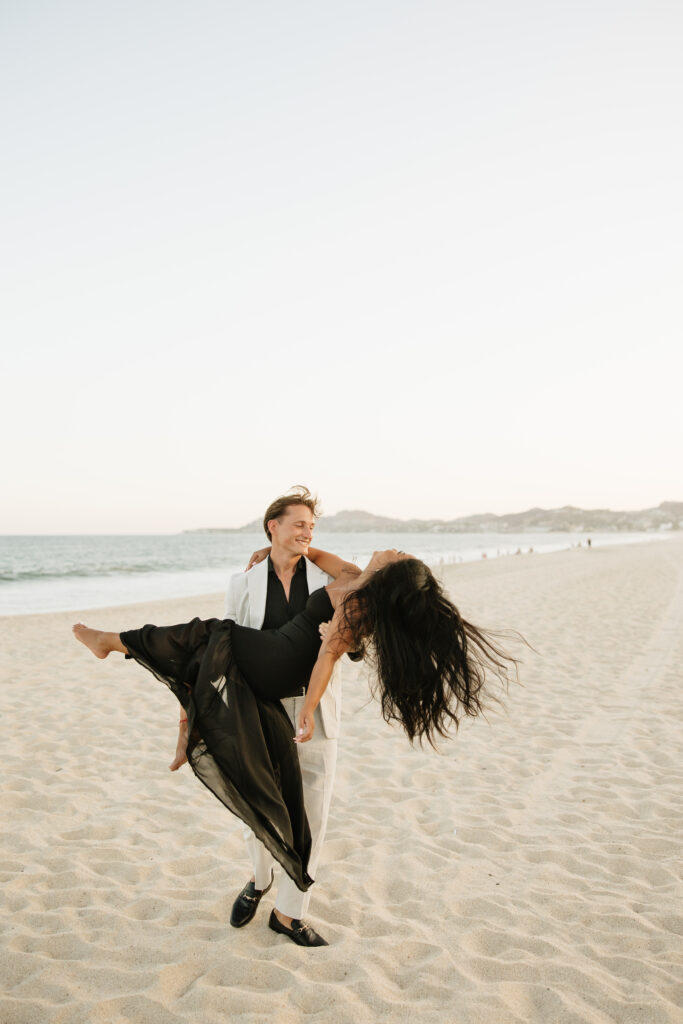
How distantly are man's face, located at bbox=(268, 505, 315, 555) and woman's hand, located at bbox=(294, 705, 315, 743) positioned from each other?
26.7 inches

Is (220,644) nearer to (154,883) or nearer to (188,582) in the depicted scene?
(154,883)

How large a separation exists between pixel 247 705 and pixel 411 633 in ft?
2.35

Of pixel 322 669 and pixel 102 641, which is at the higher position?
pixel 102 641

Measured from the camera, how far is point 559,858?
146 inches

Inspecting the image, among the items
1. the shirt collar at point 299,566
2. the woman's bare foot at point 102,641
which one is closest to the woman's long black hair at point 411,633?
the shirt collar at point 299,566

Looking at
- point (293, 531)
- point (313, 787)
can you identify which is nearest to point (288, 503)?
point (293, 531)

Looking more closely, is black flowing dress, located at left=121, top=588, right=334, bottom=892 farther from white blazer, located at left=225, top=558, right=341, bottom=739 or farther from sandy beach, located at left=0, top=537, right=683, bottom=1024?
sandy beach, located at left=0, top=537, right=683, bottom=1024

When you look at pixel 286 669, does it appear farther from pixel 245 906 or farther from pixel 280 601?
pixel 245 906

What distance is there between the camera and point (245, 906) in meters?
3.05

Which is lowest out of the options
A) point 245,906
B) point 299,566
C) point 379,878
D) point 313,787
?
point 379,878

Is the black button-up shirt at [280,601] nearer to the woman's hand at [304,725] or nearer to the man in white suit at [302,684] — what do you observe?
the man in white suit at [302,684]

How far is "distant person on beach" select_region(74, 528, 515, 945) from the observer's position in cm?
262

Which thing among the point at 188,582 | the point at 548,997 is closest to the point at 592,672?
the point at 548,997

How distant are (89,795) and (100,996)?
219 centimetres
